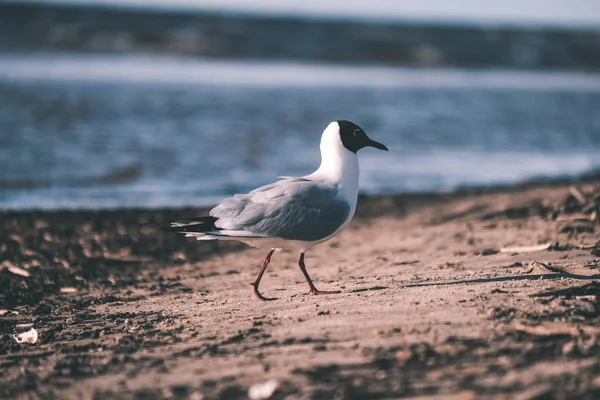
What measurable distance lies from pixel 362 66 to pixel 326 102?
22811 millimetres

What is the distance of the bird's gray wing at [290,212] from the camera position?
239 inches

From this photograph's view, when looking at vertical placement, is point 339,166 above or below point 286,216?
above

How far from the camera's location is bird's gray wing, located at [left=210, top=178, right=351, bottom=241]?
608 centimetres

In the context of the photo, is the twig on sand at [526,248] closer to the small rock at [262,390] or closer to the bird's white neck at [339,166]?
the bird's white neck at [339,166]

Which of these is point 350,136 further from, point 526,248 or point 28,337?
point 28,337

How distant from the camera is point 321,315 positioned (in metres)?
5.33

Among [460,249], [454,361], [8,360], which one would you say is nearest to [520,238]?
[460,249]

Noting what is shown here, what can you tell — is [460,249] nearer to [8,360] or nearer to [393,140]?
[8,360]

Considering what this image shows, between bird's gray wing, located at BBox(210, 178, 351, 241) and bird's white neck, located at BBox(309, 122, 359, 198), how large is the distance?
0.14 m

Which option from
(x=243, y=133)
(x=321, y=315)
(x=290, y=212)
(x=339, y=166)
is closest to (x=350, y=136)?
(x=339, y=166)

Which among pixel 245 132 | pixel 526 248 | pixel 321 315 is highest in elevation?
pixel 321 315

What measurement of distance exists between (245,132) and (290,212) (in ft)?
45.2

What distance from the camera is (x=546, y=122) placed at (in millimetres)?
23172

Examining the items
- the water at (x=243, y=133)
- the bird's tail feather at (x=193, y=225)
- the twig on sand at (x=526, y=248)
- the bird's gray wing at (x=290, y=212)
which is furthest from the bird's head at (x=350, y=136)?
the water at (x=243, y=133)
